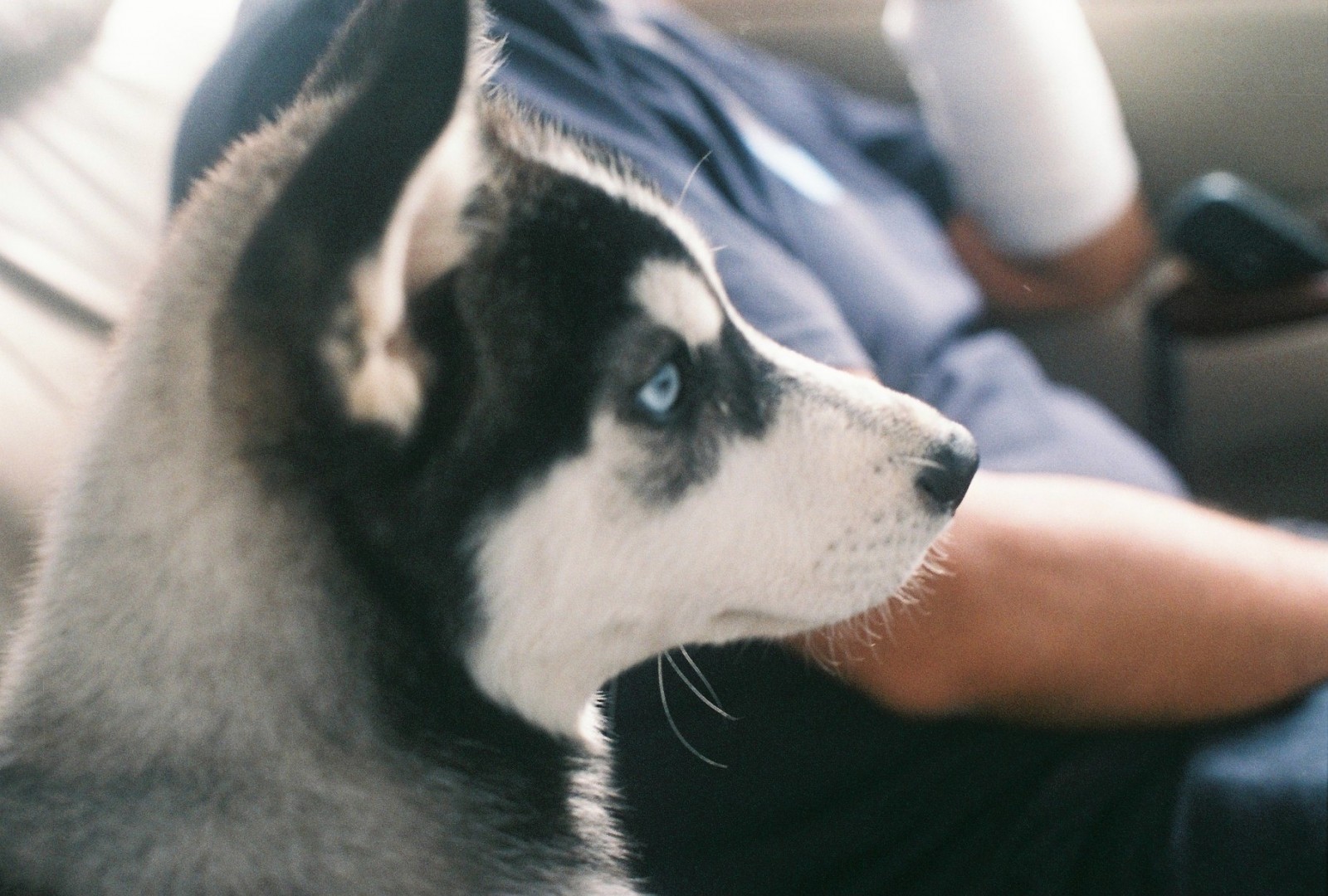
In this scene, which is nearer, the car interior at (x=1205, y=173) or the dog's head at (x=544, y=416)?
the dog's head at (x=544, y=416)

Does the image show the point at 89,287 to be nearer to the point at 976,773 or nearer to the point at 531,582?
the point at 531,582

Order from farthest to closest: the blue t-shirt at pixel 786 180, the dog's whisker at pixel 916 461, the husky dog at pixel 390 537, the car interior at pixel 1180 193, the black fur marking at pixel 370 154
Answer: the car interior at pixel 1180 193 < the blue t-shirt at pixel 786 180 < the dog's whisker at pixel 916 461 < the husky dog at pixel 390 537 < the black fur marking at pixel 370 154

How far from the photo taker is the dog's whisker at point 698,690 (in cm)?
79

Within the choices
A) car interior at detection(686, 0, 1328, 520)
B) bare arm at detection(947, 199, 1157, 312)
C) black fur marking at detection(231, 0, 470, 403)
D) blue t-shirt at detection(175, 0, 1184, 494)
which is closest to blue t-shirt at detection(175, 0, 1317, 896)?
blue t-shirt at detection(175, 0, 1184, 494)

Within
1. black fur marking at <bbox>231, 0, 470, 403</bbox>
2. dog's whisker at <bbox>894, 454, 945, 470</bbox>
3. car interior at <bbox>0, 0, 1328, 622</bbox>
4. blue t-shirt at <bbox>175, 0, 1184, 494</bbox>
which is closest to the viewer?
black fur marking at <bbox>231, 0, 470, 403</bbox>

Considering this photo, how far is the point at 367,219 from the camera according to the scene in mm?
483

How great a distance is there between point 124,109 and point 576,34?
0.38m

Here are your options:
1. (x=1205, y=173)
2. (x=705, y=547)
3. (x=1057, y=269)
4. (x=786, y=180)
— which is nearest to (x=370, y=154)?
(x=705, y=547)

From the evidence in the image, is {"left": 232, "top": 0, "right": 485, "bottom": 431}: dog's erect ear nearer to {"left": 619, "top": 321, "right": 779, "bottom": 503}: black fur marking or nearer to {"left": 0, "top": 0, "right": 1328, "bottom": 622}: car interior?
{"left": 619, "top": 321, "right": 779, "bottom": 503}: black fur marking

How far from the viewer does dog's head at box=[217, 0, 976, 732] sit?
0.52 metres

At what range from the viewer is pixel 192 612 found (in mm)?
612

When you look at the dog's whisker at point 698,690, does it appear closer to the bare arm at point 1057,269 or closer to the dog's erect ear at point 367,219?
the dog's erect ear at point 367,219

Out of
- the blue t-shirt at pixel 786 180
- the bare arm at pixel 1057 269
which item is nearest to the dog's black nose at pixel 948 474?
the blue t-shirt at pixel 786 180

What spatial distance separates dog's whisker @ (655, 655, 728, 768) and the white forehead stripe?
239 millimetres
